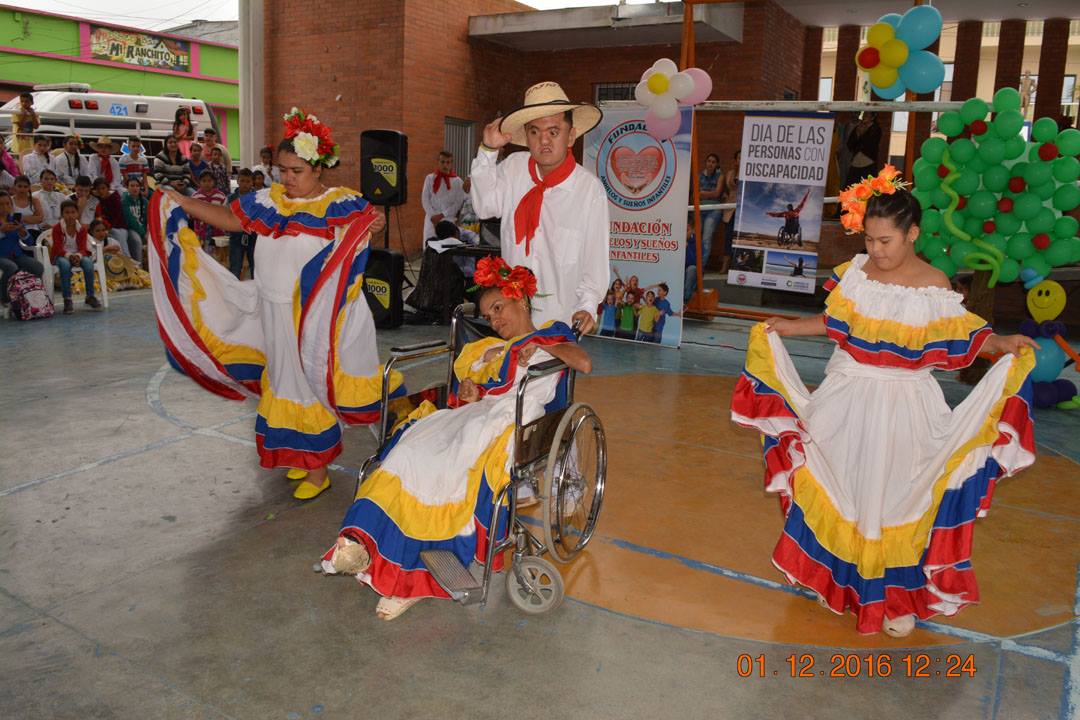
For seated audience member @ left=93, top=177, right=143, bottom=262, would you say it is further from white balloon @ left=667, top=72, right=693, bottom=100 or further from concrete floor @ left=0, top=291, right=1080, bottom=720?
white balloon @ left=667, top=72, right=693, bottom=100

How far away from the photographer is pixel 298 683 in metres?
2.65

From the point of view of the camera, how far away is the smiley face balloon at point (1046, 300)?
625cm

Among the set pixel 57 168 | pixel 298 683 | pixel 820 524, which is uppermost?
pixel 57 168

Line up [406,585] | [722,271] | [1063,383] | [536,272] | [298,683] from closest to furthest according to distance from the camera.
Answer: [298,683] → [406,585] → [536,272] → [1063,383] → [722,271]

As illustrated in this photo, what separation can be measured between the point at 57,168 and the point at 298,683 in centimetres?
1052

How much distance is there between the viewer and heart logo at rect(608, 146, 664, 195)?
7.84 metres

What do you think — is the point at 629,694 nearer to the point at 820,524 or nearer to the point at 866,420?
the point at 820,524

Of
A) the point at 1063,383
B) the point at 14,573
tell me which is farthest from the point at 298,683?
the point at 1063,383

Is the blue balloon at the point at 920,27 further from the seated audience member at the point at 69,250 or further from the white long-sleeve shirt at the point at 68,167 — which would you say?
the white long-sleeve shirt at the point at 68,167

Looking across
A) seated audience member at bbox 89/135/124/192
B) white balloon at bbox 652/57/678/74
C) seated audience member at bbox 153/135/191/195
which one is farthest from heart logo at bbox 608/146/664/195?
seated audience member at bbox 89/135/124/192

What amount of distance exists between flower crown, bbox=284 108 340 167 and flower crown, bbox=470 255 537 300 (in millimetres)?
1214
